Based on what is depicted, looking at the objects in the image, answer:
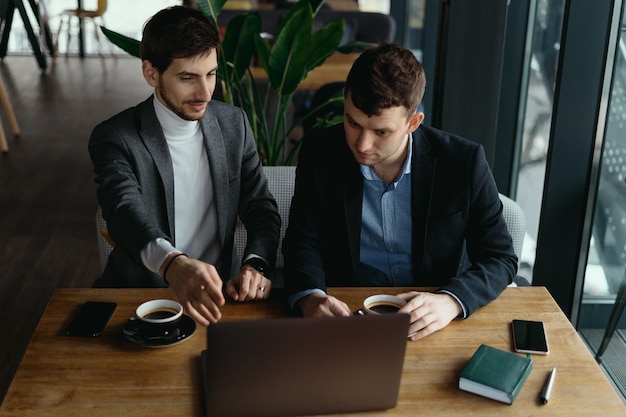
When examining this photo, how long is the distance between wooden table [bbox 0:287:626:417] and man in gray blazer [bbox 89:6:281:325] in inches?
6.6

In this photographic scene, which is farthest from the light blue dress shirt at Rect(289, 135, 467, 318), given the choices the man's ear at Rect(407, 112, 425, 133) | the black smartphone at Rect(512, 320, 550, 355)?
the black smartphone at Rect(512, 320, 550, 355)

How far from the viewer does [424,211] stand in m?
1.88

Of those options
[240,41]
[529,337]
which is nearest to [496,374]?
[529,337]

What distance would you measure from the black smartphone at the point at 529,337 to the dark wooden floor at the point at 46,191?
188cm

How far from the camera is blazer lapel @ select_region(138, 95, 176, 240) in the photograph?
1980 mm

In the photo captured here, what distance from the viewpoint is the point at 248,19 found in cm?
290

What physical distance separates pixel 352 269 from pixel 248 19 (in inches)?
53.6

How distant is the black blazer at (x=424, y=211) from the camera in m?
1.87

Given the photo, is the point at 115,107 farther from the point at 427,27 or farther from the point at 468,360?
the point at 468,360

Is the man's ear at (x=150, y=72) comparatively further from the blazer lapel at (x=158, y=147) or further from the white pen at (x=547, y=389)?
the white pen at (x=547, y=389)

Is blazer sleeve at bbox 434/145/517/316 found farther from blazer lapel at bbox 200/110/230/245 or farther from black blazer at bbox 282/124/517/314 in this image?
blazer lapel at bbox 200/110/230/245

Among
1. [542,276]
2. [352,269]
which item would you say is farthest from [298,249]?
[542,276]

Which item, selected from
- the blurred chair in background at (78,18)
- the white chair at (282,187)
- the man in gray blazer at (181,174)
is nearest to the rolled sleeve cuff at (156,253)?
the man in gray blazer at (181,174)

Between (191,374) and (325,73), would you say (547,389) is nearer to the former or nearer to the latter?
(191,374)
